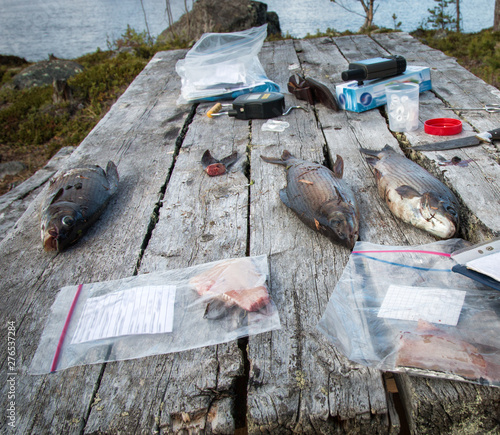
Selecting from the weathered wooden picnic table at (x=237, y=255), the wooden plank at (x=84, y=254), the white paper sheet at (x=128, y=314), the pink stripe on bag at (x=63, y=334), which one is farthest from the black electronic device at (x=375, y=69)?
the pink stripe on bag at (x=63, y=334)

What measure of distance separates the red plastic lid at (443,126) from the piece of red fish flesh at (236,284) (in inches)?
78.9

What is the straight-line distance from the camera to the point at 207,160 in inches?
125

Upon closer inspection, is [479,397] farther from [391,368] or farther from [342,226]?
[342,226]

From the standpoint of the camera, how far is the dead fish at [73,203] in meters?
2.37

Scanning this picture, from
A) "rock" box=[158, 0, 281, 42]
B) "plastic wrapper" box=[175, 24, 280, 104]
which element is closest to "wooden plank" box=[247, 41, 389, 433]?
"plastic wrapper" box=[175, 24, 280, 104]

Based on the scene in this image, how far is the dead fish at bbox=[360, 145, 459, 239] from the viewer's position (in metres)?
2.13

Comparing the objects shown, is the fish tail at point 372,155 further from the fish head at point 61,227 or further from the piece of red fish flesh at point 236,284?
the fish head at point 61,227

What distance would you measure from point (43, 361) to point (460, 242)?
2.00m

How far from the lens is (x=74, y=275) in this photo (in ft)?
7.18

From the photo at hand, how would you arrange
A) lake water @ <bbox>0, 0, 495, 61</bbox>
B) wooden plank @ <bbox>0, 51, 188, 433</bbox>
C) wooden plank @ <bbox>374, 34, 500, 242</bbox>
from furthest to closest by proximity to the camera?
lake water @ <bbox>0, 0, 495, 61</bbox>
wooden plank @ <bbox>374, 34, 500, 242</bbox>
wooden plank @ <bbox>0, 51, 188, 433</bbox>

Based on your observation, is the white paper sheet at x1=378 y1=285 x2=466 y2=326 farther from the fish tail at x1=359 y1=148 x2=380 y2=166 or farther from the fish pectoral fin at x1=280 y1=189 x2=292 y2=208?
the fish tail at x1=359 y1=148 x2=380 y2=166

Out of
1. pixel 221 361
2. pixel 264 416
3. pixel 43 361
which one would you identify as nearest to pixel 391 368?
pixel 264 416

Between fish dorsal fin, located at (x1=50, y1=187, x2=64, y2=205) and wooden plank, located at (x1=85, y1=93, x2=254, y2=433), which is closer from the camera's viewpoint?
wooden plank, located at (x1=85, y1=93, x2=254, y2=433)

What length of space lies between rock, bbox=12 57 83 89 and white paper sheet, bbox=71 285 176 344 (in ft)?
31.3
